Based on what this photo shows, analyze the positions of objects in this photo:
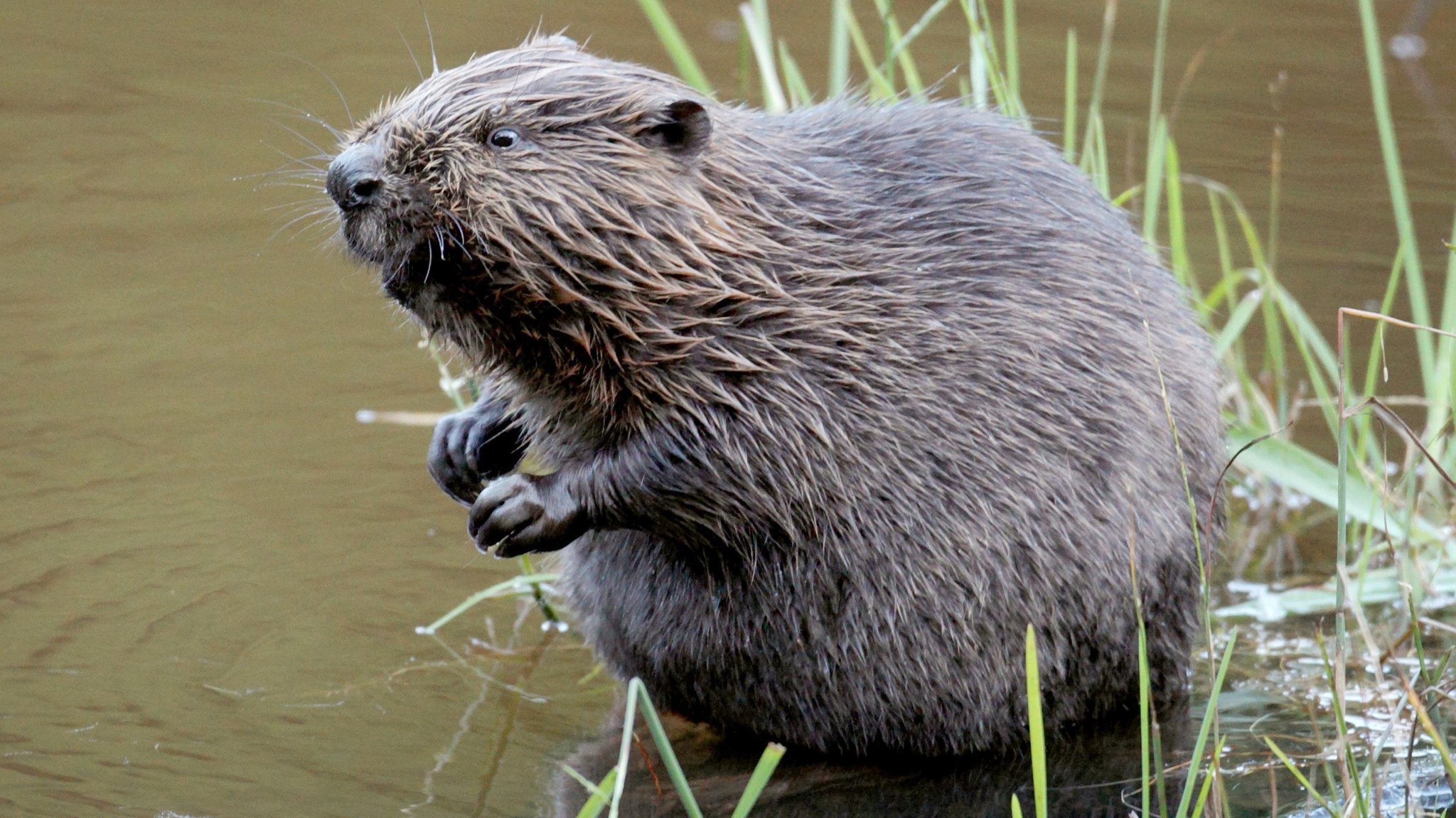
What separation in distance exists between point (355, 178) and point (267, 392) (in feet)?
6.73

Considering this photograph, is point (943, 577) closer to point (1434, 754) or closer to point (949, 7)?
point (1434, 754)

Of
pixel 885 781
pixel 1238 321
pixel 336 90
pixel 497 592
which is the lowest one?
pixel 885 781

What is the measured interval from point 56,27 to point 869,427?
5.45 m

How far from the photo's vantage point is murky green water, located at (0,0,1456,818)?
3434mm

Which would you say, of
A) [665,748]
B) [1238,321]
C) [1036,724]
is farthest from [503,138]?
[1238,321]

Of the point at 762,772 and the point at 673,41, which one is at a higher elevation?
the point at 673,41

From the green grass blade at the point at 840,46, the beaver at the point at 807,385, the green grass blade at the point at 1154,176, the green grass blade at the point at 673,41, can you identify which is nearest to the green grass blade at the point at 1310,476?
the green grass blade at the point at 1154,176

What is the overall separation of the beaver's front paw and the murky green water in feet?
1.59

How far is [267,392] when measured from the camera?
4930mm

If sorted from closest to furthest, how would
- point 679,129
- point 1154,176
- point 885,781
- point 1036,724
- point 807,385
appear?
1. point 1036,724
2. point 679,129
3. point 807,385
4. point 885,781
5. point 1154,176

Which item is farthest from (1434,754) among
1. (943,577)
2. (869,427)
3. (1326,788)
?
(869,427)

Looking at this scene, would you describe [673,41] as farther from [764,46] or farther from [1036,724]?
[1036,724]

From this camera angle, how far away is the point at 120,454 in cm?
447

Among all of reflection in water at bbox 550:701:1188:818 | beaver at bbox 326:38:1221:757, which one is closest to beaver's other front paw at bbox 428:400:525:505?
beaver at bbox 326:38:1221:757
